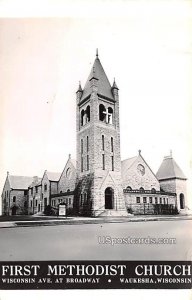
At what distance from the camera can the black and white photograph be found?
2.72 feet

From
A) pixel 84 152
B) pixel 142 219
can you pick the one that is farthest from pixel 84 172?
pixel 142 219

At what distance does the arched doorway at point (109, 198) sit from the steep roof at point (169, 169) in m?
0.10

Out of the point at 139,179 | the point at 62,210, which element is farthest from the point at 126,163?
the point at 62,210

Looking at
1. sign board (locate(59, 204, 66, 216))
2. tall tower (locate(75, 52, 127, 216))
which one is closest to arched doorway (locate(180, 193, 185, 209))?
tall tower (locate(75, 52, 127, 216))

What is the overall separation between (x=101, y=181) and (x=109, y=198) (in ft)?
0.12

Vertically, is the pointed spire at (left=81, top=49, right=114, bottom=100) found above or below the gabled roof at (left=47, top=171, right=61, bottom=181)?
above

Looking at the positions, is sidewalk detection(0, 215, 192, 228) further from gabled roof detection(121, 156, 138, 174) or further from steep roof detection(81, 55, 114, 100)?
steep roof detection(81, 55, 114, 100)

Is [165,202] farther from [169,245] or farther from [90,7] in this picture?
[90,7]

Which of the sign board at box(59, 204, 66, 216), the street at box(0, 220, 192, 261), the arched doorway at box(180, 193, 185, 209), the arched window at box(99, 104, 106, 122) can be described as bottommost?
the street at box(0, 220, 192, 261)

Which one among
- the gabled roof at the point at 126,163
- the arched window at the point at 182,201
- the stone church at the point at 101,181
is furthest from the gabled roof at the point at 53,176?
the arched window at the point at 182,201

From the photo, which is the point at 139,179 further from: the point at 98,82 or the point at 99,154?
the point at 98,82

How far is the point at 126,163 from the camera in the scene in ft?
2.79

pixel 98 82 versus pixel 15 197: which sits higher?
pixel 98 82

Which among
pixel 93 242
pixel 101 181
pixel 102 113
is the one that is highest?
pixel 102 113
